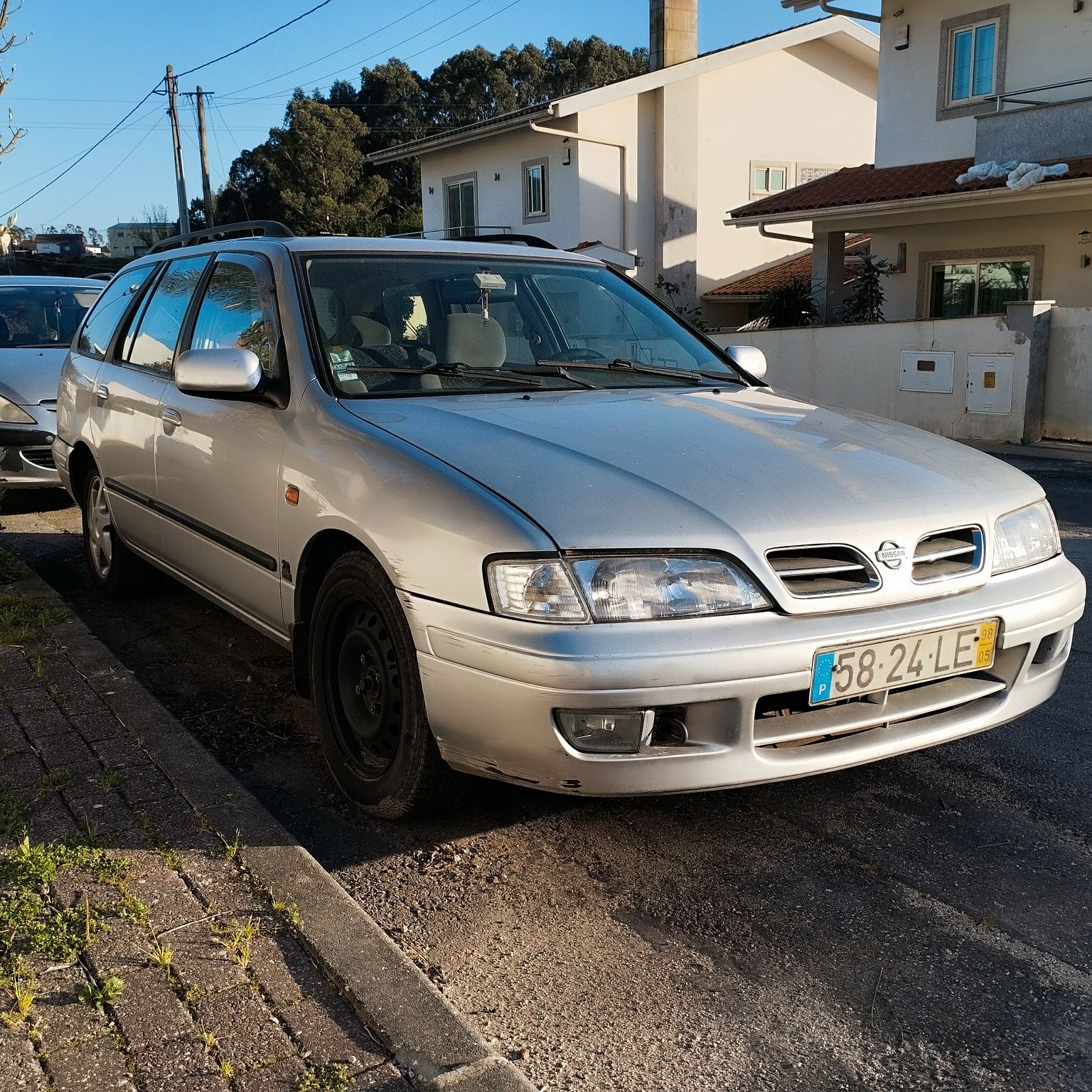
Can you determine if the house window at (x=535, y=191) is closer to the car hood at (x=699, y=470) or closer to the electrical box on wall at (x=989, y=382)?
the electrical box on wall at (x=989, y=382)

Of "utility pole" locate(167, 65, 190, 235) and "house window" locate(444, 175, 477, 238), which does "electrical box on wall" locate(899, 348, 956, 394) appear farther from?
"utility pole" locate(167, 65, 190, 235)

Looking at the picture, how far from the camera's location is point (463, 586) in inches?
111

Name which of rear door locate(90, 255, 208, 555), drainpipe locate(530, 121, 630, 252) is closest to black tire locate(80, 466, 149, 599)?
rear door locate(90, 255, 208, 555)

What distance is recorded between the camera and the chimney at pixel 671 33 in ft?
78.2

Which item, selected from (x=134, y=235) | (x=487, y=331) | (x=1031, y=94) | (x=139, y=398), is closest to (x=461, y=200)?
(x=1031, y=94)

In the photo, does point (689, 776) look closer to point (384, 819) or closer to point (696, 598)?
point (696, 598)

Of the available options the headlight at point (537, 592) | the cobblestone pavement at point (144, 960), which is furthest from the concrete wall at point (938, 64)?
the cobblestone pavement at point (144, 960)

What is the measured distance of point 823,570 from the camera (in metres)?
2.87

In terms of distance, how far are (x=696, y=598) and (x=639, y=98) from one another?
73.7ft

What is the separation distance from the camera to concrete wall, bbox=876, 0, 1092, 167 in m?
15.7

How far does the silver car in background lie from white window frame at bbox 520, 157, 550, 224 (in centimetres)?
1538

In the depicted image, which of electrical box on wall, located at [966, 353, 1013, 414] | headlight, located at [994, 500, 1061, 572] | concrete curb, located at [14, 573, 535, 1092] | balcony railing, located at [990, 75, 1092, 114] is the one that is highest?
balcony railing, located at [990, 75, 1092, 114]

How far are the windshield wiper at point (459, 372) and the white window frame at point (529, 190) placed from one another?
2100 cm

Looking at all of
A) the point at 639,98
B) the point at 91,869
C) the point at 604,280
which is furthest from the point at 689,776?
the point at 639,98
